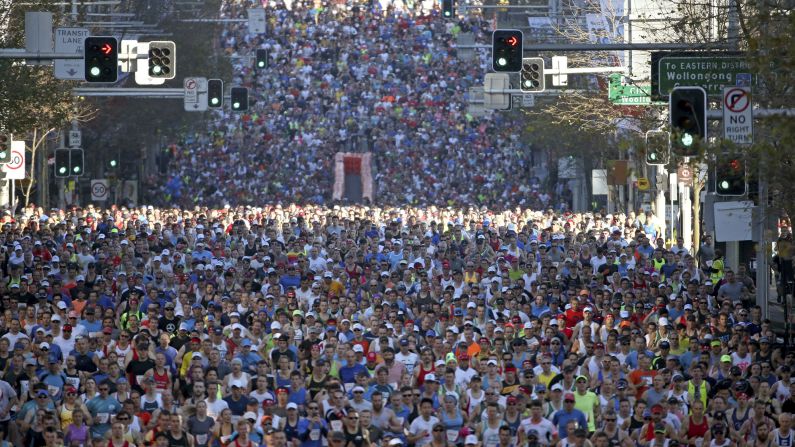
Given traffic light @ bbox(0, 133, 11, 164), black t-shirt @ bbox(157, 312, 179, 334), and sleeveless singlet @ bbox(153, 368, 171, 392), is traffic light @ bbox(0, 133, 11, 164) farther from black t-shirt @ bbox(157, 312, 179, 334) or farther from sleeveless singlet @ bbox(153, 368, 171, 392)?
sleeveless singlet @ bbox(153, 368, 171, 392)

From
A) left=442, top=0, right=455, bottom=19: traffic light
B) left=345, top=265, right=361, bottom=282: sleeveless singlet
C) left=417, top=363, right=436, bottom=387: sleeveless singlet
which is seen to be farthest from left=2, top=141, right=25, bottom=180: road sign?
left=417, top=363, right=436, bottom=387: sleeveless singlet

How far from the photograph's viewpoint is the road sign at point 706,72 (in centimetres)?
2306

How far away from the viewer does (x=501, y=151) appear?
67688 millimetres

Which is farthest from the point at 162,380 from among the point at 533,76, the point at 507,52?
the point at 533,76

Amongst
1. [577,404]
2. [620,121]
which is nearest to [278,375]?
[577,404]

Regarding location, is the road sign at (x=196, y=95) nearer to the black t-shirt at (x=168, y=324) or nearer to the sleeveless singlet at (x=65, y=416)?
the black t-shirt at (x=168, y=324)

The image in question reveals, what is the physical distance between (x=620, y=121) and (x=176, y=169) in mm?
30611

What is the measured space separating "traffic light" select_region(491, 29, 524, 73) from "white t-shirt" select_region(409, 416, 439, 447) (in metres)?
A: 7.69

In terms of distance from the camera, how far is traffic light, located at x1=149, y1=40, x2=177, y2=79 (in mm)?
27844

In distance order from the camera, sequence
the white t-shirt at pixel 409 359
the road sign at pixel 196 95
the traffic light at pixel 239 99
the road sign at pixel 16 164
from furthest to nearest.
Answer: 1. the traffic light at pixel 239 99
2. the road sign at pixel 16 164
3. the road sign at pixel 196 95
4. the white t-shirt at pixel 409 359

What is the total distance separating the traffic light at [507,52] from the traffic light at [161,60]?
5562 millimetres

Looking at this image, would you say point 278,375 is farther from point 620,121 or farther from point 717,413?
point 620,121

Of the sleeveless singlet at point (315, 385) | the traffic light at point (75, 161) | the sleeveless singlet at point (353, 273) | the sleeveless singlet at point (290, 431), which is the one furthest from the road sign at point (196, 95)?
the sleeveless singlet at point (290, 431)

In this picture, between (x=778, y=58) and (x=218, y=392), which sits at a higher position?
(x=778, y=58)
